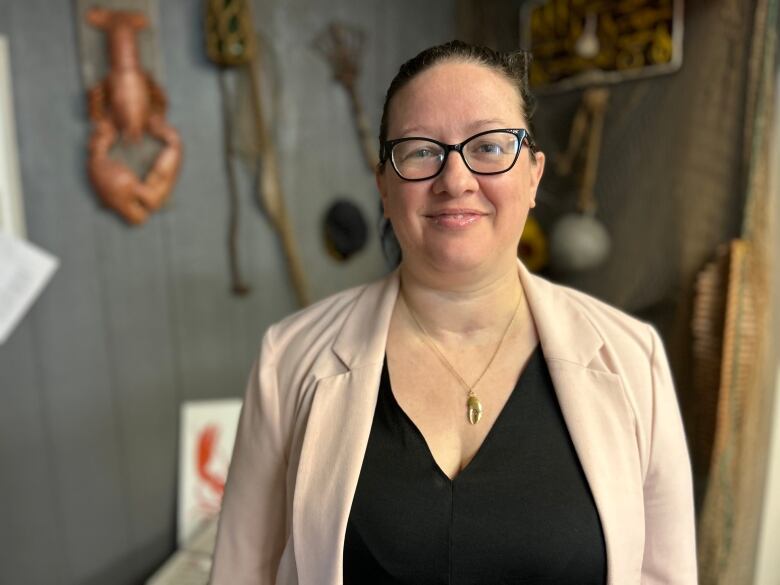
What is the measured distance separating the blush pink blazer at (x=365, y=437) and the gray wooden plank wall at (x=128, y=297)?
774 millimetres

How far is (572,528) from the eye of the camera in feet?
2.36

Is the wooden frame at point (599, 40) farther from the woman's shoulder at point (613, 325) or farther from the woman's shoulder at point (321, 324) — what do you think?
the woman's shoulder at point (321, 324)

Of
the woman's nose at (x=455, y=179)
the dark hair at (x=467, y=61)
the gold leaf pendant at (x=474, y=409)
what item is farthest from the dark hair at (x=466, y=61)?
the gold leaf pendant at (x=474, y=409)

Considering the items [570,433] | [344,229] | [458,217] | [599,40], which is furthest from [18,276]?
[599,40]

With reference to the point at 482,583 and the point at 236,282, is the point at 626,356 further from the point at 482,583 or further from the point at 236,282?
the point at 236,282

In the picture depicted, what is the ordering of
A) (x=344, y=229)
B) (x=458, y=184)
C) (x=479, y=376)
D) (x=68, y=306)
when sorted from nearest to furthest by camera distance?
(x=458, y=184) → (x=479, y=376) → (x=68, y=306) → (x=344, y=229)

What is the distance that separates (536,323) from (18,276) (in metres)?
1.20

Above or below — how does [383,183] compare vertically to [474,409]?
above

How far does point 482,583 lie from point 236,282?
1103mm

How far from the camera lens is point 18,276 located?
1.34m

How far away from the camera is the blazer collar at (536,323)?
0.80 metres

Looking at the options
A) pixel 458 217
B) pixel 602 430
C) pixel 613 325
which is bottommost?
pixel 602 430

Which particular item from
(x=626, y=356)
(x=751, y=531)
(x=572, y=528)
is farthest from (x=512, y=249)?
(x=751, y=531)

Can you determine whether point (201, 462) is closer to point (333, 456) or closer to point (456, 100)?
point (333, 456)
